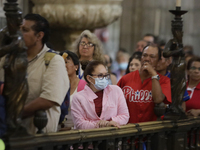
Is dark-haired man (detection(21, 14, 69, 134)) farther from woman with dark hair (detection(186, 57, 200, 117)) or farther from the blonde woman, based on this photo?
woman with dark hair (detection(186, 57, 200, 117))

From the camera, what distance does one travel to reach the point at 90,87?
12.2 ft

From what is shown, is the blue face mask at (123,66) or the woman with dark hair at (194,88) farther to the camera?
the blue face mask at (123,66)

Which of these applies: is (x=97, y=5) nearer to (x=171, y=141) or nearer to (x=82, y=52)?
(x=82, y=52)

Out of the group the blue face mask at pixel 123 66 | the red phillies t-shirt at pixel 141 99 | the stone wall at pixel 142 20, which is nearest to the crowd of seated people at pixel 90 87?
the red phillies t-shirt at pixel 141 99

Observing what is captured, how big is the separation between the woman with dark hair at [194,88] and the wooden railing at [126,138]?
1.21 feet

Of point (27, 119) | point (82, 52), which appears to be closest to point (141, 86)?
point (82, 52)

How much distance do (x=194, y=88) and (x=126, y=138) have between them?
1.74 m

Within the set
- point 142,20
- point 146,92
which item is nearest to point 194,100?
point 146,92

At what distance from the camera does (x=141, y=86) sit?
4160 mm

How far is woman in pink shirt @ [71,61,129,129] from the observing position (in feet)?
11.8

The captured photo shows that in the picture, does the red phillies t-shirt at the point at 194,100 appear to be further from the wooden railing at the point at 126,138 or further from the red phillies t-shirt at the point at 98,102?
the red phillies t-shirt at the point at 98,102

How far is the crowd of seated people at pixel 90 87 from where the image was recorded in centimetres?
304

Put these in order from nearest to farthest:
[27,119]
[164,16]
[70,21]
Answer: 1. [27,119]
2. [70,21]
3. [164,16]

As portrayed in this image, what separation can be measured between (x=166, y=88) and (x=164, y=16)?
711 centimetres
